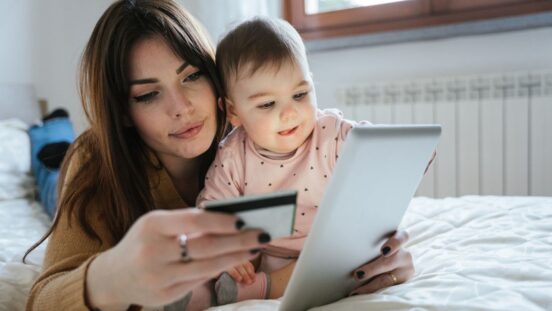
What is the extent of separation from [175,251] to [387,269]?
16.4 inches

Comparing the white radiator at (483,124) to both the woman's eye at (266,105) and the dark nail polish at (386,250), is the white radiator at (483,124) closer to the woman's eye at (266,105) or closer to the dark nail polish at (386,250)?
the woman's eye at (266,105)

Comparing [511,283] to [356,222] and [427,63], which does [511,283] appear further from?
[427,63]

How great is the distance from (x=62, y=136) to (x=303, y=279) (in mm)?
1755

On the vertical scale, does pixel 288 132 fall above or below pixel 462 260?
above

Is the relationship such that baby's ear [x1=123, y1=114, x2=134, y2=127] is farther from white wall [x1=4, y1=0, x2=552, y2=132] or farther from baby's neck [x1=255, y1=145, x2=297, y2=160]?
white wall [x1=4, y1=0, x2=552, y2=132]

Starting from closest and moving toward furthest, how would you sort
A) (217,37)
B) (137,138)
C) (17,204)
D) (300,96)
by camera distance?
(300,96), (137,138), (17,204), (217,37)

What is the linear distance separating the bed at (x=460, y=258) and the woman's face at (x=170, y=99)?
38cm

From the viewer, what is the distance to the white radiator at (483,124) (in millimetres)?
2168

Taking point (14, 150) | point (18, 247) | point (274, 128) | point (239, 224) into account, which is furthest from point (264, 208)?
point (14, 150)

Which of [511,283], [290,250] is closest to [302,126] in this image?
[290,250]

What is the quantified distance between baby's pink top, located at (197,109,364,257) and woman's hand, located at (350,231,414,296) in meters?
0.25

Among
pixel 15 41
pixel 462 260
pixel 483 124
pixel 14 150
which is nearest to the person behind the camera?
pixel 462 260

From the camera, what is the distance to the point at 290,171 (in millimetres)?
1117

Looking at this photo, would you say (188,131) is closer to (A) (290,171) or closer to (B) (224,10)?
(A) (290,171)
